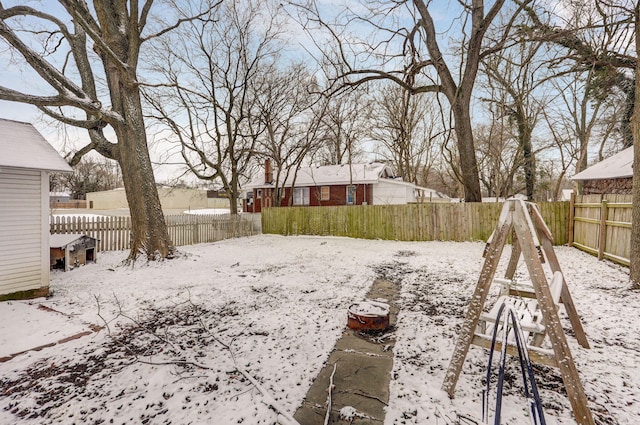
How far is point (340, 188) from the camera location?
2038 centimetres

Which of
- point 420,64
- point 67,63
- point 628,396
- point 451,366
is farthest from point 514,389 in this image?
point 67,63

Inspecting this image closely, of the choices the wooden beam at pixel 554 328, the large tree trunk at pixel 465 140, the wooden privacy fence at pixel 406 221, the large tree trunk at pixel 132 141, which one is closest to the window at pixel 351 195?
the wooden privacy fence at pixel 406 221

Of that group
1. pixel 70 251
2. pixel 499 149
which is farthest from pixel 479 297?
pixel 499 149

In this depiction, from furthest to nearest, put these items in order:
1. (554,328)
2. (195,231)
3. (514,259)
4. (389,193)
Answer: (389,193)
(195,231)
(514,259)
(554,328)

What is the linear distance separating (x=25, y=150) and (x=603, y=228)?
11.7m

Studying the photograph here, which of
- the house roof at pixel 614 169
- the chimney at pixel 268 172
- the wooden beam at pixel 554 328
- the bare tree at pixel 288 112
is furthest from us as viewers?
the chimney at pixel 268 172

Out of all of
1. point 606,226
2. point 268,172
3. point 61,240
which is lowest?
point 61,240

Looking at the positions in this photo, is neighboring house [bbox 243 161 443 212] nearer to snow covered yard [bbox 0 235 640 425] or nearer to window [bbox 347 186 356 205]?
window [bbox 347 186 356 205]

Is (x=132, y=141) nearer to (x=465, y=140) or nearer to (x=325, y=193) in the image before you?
(x=465, y=140)

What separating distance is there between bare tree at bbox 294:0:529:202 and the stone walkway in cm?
807

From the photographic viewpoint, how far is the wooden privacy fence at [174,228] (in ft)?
26.8

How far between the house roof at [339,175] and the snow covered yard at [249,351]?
13.8 m

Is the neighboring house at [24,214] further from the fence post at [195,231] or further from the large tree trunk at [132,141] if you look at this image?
the fence post at [195,231]

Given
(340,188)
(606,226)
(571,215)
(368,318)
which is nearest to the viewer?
(368,318)
